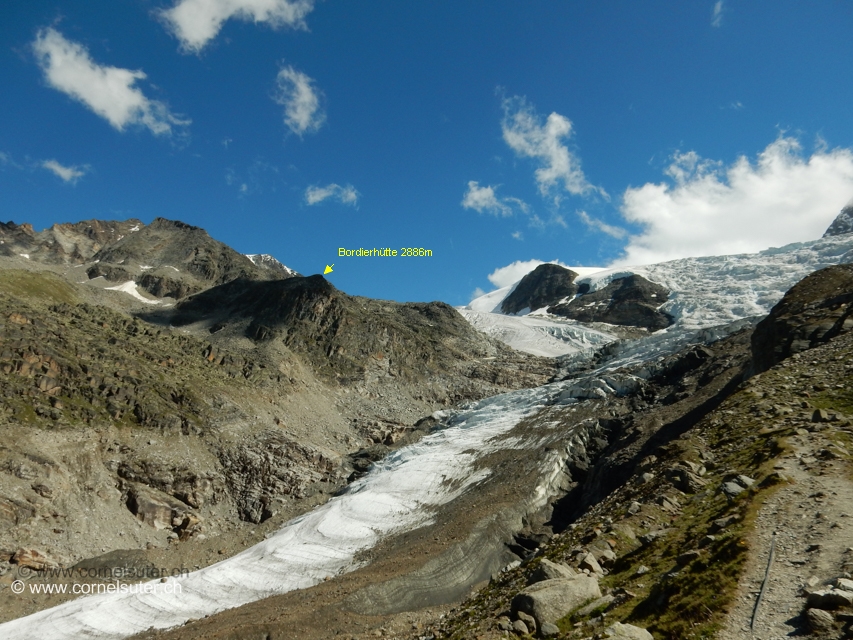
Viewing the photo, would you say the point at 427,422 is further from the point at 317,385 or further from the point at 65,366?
the point at 65,366

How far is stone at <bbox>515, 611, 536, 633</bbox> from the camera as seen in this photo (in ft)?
37.8

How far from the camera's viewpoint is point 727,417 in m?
23.6

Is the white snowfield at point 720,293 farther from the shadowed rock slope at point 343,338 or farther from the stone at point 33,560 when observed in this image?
the stone at point 33,560

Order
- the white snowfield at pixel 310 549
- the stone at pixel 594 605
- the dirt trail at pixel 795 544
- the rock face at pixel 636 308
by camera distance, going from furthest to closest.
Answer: the rock face at pixel 636 308 < the white snowfield at pixel 310 549 < the stone at pixel 594 605 < the dirt trail at pixel 795 544

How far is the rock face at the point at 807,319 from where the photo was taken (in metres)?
33.2

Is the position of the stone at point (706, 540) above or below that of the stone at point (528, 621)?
above

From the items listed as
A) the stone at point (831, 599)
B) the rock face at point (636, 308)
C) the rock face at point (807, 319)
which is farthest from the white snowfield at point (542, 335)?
the stone at point (831, 599)

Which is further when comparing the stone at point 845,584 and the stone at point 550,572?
the stone at point 550,572

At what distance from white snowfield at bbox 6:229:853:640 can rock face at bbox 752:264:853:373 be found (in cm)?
2442

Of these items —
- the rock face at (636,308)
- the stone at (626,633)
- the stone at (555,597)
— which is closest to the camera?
the stone at (626,633)

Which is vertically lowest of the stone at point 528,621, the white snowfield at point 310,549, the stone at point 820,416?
the white snowfield at point 310,549

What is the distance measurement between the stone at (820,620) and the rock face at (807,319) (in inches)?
1137

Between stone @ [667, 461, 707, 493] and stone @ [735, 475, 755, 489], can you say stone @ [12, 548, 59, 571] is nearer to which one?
stone @ [667, 461, 707, 493]

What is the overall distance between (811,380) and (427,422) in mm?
69769
